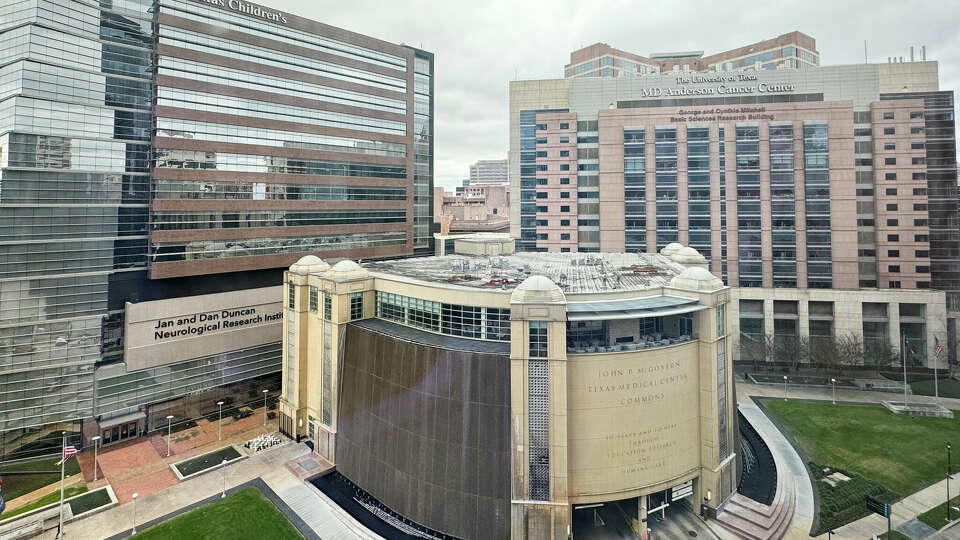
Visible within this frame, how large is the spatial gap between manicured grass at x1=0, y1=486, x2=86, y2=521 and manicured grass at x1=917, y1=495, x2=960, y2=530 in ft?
232

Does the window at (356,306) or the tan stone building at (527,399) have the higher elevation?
the window at (356,306)

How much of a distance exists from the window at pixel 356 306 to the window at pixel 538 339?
1985cm

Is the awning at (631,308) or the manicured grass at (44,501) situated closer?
the awning at (631,308)

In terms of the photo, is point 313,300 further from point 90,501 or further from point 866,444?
point 866,444

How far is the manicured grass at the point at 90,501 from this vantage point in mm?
36531

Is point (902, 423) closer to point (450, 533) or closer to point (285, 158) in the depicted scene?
point (450, 533)

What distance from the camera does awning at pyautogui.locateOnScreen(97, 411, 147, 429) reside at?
47.7 metres

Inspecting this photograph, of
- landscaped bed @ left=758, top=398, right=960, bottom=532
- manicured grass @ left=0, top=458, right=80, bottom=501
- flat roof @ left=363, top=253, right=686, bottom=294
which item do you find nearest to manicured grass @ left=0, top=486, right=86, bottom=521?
manicured grass @ left=0, top=458, right=80, bottom=501

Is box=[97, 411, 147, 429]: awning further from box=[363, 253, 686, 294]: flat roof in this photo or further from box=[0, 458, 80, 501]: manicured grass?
box=[363, 253, 686, 294]: flat roof

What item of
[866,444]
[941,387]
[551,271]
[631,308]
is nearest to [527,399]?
[631,308]

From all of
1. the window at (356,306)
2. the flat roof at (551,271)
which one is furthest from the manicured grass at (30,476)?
the flat roof at (551,271)

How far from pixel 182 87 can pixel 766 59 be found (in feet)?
440

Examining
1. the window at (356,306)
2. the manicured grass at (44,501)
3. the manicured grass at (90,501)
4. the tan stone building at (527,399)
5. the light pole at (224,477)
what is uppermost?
the window at (356,306)

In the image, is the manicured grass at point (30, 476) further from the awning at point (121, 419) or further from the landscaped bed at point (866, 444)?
the landscaped bed at point (866, 444)
